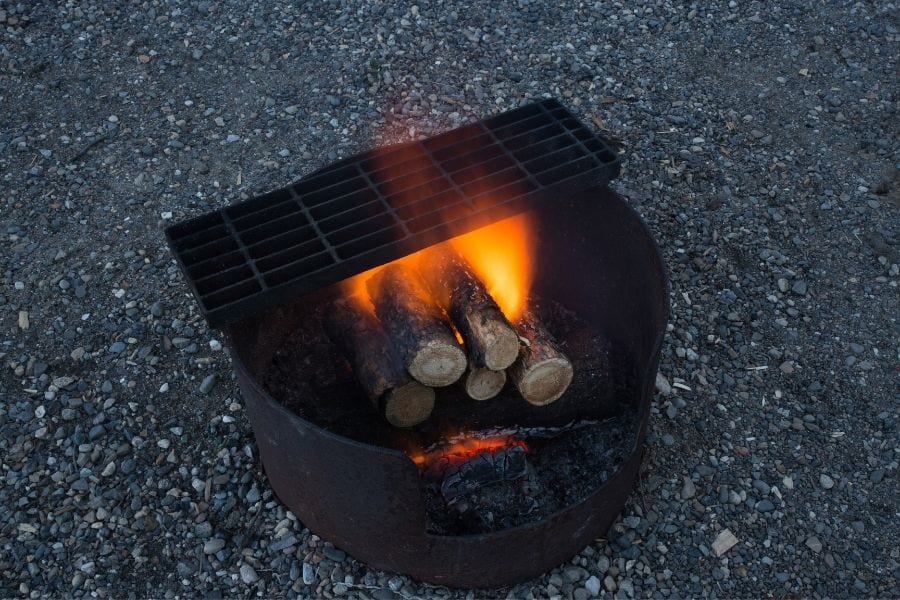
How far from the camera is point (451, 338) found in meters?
3.16

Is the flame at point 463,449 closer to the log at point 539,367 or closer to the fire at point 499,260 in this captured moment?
the log at point 539,367

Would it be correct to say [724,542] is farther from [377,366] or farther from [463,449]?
[377,366]

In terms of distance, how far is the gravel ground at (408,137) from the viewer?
11.4ft

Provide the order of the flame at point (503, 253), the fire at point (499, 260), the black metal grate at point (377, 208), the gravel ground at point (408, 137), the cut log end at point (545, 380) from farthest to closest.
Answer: the flame at point (503, 253) < the fire at point (499, 260) < the gravel ground at point (408, 137) < the cut log end at point (545, 380) < the black metal grate at point (377, 208)

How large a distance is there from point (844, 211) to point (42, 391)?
15.1ft

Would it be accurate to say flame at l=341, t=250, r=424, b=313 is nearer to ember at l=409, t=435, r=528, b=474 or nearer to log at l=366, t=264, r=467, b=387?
log at l=366, t=264, r=467, b=387

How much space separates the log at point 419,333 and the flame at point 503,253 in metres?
0.38

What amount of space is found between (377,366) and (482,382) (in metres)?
0.43

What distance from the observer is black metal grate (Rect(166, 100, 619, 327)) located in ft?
9.56

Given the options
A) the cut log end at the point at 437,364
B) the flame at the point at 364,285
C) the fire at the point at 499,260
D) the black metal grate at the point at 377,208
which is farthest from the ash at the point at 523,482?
the black metal grate at the point at 377,208

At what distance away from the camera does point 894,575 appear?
3.38 metres

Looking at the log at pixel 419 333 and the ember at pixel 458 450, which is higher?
the log at pixel 419 333

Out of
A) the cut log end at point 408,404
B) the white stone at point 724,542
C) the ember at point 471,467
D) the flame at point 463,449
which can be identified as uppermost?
the cut log end at point 408,404

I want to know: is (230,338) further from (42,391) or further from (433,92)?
(433,92)
